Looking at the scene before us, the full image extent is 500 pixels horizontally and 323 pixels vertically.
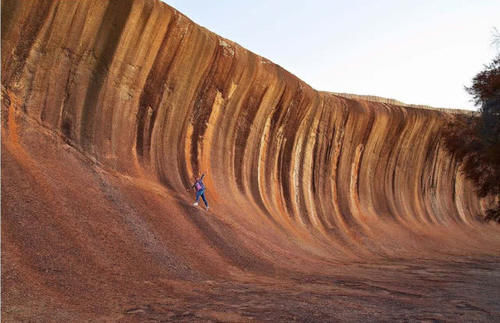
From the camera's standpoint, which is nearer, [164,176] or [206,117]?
[164,176]

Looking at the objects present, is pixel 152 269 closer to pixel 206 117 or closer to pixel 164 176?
pixel 164 176

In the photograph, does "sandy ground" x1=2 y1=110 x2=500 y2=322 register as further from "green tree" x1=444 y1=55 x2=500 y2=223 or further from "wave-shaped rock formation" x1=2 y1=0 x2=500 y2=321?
"green tree" x1=444 y1=55 x2=500 y2=223

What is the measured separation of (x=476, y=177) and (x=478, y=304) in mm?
4588

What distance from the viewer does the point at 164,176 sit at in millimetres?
15578

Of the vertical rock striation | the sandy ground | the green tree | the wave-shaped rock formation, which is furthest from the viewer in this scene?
the vertical rock striation

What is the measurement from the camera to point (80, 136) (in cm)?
1371

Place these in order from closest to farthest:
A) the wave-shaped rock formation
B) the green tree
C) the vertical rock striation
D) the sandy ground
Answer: the sandy ground < the wave-shaped rock formation < the green tree < the vertical rock striation

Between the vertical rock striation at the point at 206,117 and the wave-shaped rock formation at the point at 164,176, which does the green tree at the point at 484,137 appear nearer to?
the wave-shaped rock formation at the point at 164,176

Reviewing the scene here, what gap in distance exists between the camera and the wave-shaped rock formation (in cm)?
892

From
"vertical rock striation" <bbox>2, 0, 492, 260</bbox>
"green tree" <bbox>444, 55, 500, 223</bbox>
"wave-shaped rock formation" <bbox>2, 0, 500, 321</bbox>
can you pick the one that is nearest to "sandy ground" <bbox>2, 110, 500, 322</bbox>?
"wave-shaped rock formation" <bbox>2, 0, 500, 321</bbox>

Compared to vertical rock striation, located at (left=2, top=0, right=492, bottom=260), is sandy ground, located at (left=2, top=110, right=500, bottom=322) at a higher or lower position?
lower

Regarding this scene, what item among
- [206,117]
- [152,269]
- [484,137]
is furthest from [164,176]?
[484,137]

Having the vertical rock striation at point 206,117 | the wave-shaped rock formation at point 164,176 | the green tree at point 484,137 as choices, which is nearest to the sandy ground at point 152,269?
the wave-shaped rock formation at point 164,176

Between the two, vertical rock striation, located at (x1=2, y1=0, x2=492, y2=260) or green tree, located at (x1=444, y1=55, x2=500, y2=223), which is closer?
green tree, located at (x1=444, y1=55, x2=500, y2=223)
